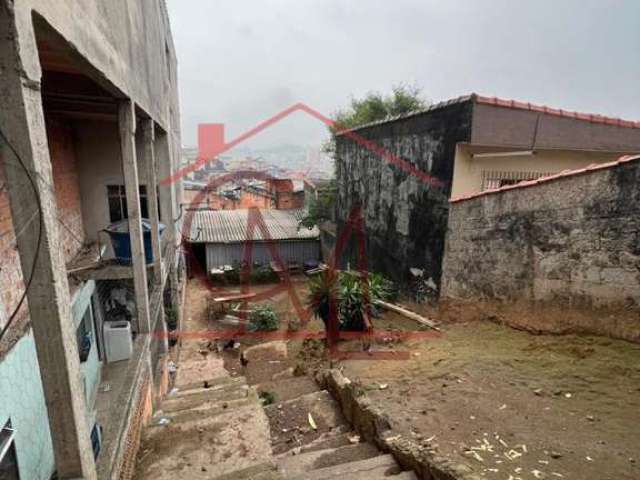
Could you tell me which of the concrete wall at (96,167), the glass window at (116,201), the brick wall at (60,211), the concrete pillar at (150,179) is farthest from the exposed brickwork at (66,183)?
the concrete pillar at (150,179)

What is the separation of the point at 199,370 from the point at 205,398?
131 inches

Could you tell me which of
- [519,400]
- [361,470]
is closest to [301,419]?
[361,470]

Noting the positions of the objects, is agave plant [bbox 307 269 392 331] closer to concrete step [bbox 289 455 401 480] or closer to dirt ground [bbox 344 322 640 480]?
dirt ground [bbox 344 322 640 480]

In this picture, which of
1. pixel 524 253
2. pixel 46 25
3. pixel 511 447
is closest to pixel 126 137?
pixel 46 25

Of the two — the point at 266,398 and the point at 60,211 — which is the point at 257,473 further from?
the point at 60,211

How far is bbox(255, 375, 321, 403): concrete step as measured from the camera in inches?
204

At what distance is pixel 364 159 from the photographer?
1108 cm

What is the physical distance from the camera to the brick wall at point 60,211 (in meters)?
3.43

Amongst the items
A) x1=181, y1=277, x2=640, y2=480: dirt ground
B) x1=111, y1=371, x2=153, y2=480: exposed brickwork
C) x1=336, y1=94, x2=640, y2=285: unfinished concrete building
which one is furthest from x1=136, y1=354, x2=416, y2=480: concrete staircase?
x1=336, y1=94, x2=640, y2=285: unfinished concrete building

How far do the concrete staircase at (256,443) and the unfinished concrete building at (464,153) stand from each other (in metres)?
4.38

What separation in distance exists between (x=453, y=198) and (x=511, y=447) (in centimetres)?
487

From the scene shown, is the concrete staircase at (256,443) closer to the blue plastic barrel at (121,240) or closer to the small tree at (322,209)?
the blue plastic barrel at (121,240)

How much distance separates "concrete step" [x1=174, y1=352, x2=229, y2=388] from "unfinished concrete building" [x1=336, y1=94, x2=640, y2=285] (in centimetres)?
473

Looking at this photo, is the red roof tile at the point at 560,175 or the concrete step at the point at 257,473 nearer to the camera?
the concrete step at the point at 257,473
